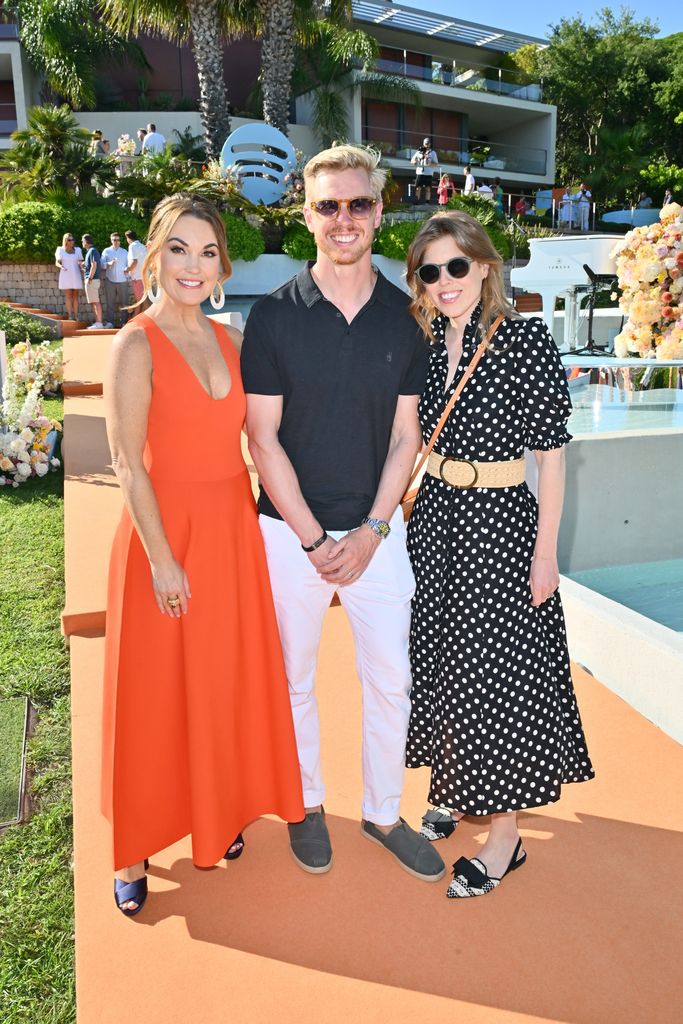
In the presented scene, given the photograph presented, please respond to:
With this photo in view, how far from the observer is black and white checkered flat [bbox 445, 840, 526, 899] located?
2527 millimetres

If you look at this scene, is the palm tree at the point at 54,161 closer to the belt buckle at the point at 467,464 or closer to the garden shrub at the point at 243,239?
the garden shrub at the point at 243,239

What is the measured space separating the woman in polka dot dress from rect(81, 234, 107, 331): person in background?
45.0 feet

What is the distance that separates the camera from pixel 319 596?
271 centimetres

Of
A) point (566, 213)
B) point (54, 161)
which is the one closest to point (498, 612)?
point (54, 161)

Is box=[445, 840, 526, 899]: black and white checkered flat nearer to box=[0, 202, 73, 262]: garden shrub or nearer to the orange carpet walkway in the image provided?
the orange carpet walkway

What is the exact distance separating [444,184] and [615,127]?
76.7ft

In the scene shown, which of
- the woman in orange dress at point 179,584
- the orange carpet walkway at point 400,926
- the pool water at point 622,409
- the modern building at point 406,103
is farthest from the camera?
the modern building at point 406,103

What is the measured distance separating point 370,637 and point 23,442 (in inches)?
204

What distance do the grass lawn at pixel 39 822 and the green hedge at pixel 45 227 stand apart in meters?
12.7

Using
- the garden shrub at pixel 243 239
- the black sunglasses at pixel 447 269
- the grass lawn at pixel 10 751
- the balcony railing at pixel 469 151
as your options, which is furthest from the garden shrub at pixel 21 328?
the balcony railing at pixel 469 151

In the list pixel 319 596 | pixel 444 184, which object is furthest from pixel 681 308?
pixel 444 184

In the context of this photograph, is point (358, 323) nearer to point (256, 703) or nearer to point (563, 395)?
point (563, 395)

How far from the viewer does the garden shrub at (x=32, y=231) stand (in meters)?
16.3

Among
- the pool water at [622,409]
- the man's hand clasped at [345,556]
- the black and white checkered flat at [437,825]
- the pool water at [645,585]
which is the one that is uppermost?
the pool water at [622,409]
